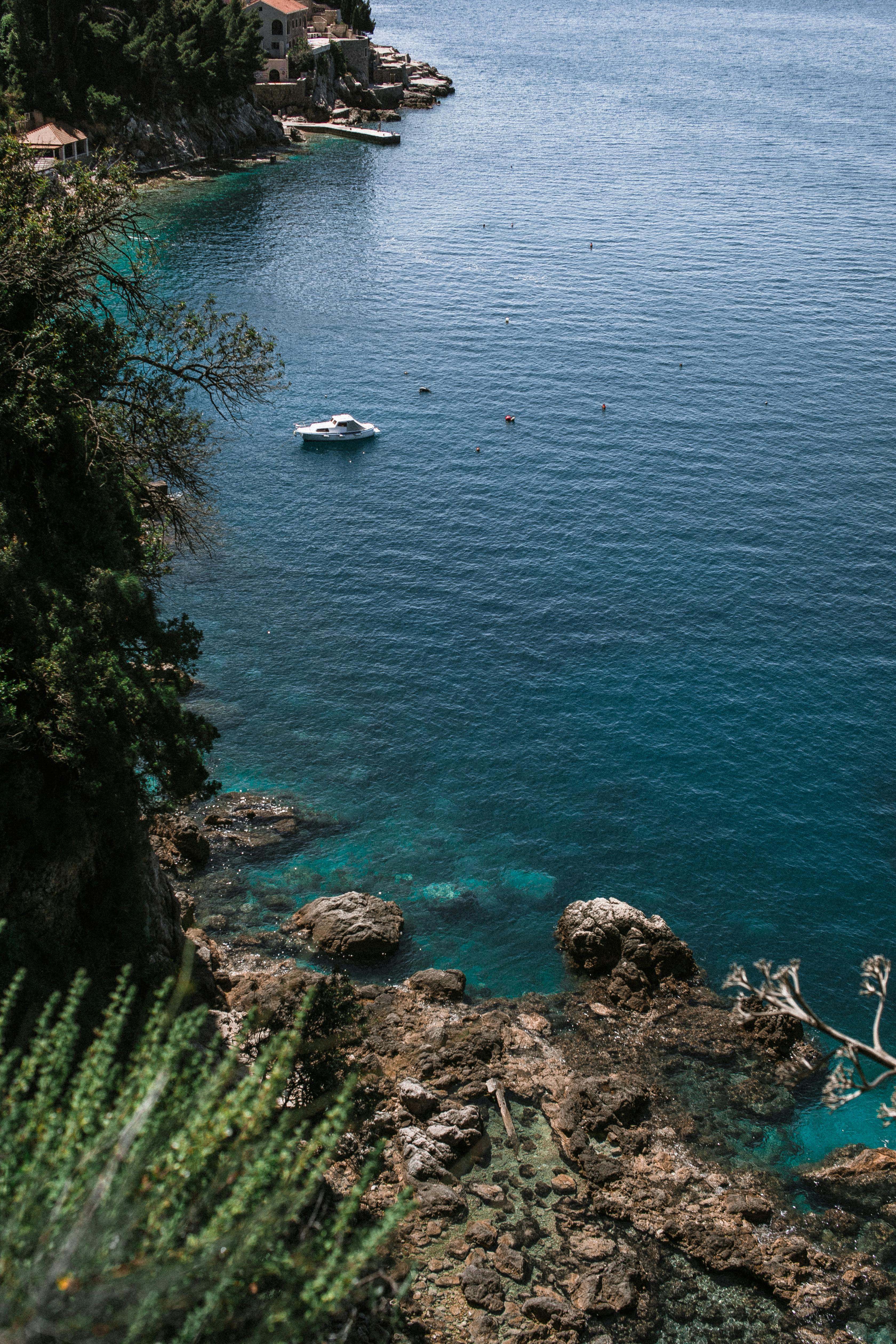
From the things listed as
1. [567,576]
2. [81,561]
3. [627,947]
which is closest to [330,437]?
[567,576]

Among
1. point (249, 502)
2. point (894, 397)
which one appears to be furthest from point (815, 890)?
point (894, 397)

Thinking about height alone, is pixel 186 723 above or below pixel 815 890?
above

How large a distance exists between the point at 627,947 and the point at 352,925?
11135 mm

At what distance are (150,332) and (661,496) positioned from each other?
51.3 m

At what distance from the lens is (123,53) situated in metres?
137

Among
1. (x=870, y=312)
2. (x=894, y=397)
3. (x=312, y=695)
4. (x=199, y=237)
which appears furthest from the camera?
(x=199, y=237)

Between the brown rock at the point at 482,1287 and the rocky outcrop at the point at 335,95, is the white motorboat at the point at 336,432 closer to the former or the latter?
the brown rock at the point at 482,1287

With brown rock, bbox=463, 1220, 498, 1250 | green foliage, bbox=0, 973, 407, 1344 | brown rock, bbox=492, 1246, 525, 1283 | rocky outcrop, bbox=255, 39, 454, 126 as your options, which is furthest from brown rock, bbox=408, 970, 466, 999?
rocky outcrop, bbox=255, 39, 454, 126

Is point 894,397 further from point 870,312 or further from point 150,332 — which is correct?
point 150,332

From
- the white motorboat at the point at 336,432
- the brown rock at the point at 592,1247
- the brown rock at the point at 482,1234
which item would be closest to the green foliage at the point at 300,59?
the white motorboat at the point at 336,432

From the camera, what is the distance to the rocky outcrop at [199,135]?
13775 centimetres

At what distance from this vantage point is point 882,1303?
97.5ft

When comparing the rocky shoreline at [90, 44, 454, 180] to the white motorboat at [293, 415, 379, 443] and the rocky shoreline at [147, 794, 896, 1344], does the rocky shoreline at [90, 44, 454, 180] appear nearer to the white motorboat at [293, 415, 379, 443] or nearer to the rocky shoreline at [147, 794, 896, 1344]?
the white motorboat at [293, 415, 379, 443]

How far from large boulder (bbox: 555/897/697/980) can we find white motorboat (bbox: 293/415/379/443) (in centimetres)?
5284
